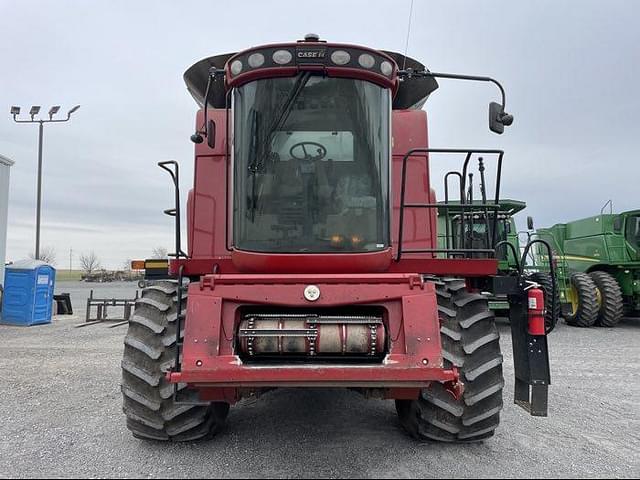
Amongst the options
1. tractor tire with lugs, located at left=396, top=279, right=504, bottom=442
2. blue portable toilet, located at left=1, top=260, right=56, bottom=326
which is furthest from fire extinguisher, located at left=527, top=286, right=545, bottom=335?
blue portable toilet, located at left=1, top=260, right=56, bottom=326

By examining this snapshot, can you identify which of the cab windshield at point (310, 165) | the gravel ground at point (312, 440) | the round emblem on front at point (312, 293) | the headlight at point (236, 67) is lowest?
the gravel ground at point (312, 440)

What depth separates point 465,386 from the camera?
12.2 ft

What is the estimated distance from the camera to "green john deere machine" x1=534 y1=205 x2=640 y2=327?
13.2 metres

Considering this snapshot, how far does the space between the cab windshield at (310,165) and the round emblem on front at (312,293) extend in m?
0.43

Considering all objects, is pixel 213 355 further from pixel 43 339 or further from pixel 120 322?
pixel 120 322

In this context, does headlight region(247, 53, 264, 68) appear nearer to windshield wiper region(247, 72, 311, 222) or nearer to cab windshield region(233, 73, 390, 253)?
cab windshield region(233, 73, 390, 253)

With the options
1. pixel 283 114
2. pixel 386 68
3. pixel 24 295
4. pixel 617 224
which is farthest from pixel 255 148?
pixel 617 224

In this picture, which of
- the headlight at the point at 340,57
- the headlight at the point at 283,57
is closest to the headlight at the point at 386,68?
the headlight at the point at 340,57

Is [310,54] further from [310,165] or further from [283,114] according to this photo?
[310,165]

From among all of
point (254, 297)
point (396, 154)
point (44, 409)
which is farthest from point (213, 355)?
point (44, 409)

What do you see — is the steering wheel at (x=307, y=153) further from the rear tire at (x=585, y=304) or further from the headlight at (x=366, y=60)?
the rear tire at (x=585, y=304)

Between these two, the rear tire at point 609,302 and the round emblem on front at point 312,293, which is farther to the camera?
the rear tire at point 609,302

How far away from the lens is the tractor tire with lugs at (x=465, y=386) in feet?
12.2

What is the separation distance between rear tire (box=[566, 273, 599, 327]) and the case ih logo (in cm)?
1193
